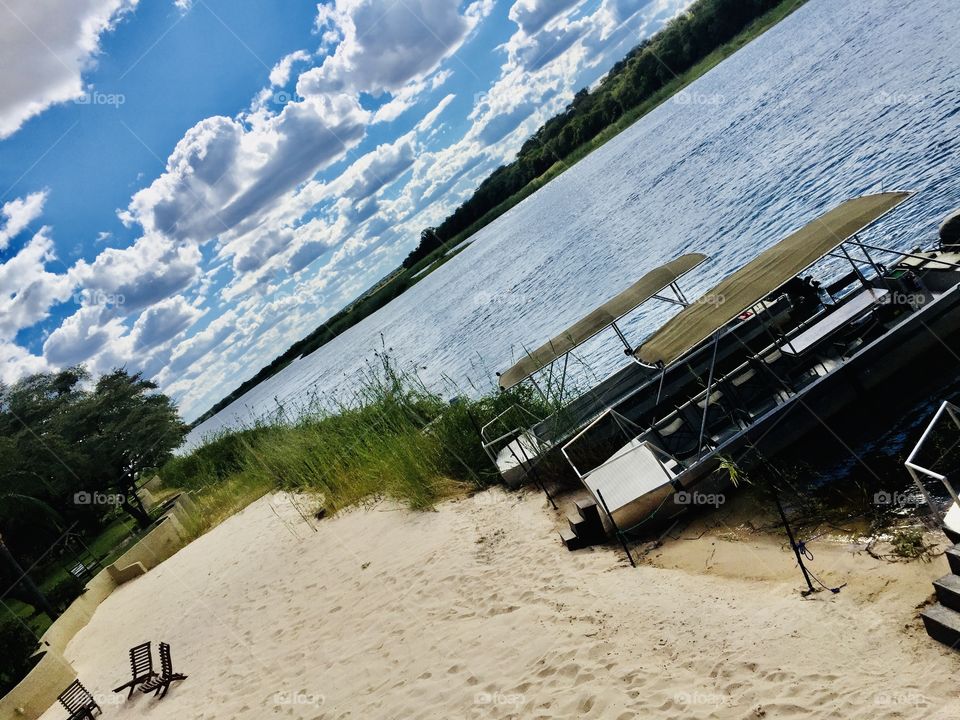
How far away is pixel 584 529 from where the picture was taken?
9.93 metres

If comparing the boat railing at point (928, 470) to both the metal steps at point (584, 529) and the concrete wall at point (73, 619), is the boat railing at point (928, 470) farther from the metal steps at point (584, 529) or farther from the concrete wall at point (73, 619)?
the concrete wall at point (73, 619)

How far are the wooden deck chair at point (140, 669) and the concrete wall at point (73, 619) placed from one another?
2.67 metres

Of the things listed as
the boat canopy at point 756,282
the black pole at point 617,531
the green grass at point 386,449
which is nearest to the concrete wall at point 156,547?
the green grass at point 386,449

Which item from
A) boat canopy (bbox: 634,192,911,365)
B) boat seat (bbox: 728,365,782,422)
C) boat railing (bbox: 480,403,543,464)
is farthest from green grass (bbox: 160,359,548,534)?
boat canopy (bbox: 634,192,911,365)

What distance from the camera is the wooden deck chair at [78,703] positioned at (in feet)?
35.8

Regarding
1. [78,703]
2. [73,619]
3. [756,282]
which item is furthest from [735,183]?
[78,703]

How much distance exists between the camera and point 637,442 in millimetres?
11242

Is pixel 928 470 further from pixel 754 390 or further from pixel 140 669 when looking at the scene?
pixel 140 669

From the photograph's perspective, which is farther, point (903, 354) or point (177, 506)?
point (177, 506)

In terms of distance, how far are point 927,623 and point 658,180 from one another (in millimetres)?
49444

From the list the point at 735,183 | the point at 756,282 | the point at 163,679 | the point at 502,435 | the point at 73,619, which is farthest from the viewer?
the point at 735,183

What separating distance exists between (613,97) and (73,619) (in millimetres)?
80208

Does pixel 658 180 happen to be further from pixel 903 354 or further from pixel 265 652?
pixel 265 652

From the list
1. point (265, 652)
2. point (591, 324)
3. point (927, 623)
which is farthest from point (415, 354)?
point (927, 623)
